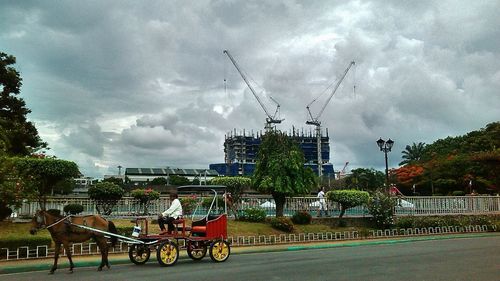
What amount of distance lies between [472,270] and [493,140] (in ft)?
161

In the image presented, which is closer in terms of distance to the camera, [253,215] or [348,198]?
[253,215]

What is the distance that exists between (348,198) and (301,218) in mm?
3119

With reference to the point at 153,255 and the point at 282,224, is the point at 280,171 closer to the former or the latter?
the point at 282,224

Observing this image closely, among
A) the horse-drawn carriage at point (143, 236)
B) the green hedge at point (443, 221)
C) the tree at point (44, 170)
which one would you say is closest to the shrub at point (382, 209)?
the green hedge at point (443, 221)

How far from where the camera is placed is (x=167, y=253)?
1364cm

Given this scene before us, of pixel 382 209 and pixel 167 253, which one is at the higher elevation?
pixel 382 209

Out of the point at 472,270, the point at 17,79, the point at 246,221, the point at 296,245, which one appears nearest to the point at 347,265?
the point at 472,270

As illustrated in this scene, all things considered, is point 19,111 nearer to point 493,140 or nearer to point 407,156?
point 493,140

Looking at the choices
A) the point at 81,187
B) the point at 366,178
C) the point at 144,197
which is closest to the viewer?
the point at 144,197

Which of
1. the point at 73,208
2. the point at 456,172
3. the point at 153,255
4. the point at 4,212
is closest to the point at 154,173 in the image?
the point at 456,172

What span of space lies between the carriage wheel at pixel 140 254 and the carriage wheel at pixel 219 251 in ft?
6.58

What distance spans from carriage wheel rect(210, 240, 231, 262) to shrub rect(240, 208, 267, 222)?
8.77 meters

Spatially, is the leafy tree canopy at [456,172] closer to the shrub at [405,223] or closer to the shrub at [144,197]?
the shrub at [405,223]

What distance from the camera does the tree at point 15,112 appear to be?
25328mm
